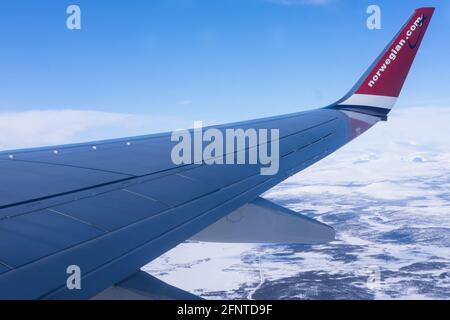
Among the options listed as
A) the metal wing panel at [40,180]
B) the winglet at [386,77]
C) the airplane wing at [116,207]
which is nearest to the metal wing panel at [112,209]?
the airplane wing at [116,207]

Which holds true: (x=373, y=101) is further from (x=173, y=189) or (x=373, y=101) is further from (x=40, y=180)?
(x=40, y=180)

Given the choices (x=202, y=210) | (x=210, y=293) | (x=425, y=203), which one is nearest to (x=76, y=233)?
(x=202, y=210)

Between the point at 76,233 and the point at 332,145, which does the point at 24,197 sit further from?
the point at 332,145

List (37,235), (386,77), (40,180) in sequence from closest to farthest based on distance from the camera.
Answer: (37,235) < (40,180) < (386,77)

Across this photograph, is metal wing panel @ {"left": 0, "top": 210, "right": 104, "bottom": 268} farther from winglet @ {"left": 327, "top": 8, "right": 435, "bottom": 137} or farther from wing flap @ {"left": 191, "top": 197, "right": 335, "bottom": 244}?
winglet @ {"left": 327, "top": 8, "right": 435, "bottom": 137}

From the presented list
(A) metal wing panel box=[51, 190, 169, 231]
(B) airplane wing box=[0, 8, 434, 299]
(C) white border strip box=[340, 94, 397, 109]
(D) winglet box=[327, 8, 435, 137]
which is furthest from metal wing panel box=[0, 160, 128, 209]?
(C) white border strip box=[340, 94, 397, 109]

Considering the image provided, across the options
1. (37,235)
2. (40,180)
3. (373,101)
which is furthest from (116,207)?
(373,101)
